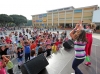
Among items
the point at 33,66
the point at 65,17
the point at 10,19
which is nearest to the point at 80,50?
the point at 33,66

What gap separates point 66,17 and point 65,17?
0.61 meters

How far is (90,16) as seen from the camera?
32.0 m

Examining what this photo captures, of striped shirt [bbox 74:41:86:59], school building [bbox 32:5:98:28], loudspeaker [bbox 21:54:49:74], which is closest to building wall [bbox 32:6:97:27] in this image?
school building [bbox 32:5:98:28]

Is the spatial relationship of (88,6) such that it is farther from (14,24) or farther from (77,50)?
(14,24)

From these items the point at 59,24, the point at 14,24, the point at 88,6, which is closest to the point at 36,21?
the point at 14,24

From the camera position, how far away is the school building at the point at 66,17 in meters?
32.7

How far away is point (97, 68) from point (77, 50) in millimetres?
1692

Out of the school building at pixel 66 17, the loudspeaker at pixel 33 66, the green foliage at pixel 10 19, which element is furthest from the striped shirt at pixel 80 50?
the green foliage at pixel 10 19

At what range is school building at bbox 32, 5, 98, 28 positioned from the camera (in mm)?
32728

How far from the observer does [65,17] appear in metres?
40.3

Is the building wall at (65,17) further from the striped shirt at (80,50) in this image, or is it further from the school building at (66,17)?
the striped shirt at (80,50)

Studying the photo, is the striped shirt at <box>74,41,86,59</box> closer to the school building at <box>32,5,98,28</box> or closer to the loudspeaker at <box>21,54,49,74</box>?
the loudspeaker at <box>21,54,49,74</box>

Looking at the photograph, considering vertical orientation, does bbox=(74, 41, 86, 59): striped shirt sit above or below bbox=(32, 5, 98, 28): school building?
below

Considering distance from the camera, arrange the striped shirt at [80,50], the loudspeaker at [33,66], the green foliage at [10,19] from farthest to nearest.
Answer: the green foliage at [10,19], the loudspeaker at [33,66], the striped shirt at [80,50]
